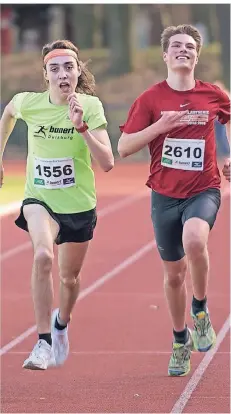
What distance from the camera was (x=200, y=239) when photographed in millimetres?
8148

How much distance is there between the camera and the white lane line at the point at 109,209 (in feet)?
58.5

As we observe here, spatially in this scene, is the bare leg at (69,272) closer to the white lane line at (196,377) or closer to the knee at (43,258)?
the knee at (43,258)

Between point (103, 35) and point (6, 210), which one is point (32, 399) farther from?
point (103, 35)

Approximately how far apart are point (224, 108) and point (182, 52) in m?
0.54

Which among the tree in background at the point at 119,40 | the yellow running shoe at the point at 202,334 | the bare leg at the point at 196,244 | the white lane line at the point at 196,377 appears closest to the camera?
the bare leg at the point at 196,244

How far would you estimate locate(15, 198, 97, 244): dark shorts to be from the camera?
8.45 metres

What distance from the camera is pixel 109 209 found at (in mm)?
23594

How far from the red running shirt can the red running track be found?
59.3 inches

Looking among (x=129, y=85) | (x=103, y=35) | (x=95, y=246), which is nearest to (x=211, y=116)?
(x=95, y=246)

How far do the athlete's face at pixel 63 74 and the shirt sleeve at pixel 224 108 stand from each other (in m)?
0.96

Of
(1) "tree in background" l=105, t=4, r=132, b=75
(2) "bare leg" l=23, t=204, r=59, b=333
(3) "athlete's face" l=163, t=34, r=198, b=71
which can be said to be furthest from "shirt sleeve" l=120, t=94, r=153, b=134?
(1) "tree in background" l=105, t=4, r=132, b=75

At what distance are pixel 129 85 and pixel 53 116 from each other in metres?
37.3

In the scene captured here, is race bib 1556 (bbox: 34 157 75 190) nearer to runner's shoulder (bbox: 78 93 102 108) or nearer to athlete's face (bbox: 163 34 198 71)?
runner's shoulder (bbox: 78 93 102 108)

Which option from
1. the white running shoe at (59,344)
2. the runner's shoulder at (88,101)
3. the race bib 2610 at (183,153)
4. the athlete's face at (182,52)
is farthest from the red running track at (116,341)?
the athlete's face at (182,52)
